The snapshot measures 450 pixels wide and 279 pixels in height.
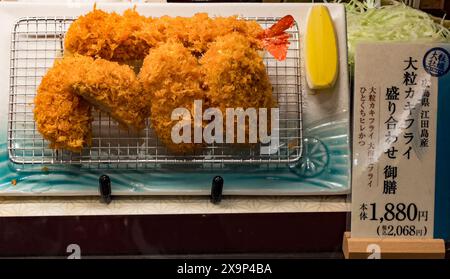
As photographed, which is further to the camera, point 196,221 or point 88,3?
point 88,3

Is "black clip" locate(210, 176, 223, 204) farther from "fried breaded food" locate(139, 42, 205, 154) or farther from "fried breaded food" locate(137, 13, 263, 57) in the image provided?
"fried breaded food" locate(137, 13, 263, 57)

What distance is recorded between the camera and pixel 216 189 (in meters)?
1.68

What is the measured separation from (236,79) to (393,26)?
682 mm

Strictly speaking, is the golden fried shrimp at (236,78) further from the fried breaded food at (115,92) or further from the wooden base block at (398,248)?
the wooden base block at (398,248)

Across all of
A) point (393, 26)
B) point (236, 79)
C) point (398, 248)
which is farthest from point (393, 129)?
point (393, 26)

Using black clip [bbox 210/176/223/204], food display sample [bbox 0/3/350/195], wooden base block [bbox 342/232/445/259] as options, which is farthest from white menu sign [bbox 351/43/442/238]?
black clip [bbox 210/176/223/204]

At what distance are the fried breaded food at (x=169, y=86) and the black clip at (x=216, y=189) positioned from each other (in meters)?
0.13

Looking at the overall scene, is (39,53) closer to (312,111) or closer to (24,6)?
(24,6)

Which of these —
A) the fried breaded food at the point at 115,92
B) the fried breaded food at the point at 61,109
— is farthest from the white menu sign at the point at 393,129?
the fried breaded food at the point at 61,109

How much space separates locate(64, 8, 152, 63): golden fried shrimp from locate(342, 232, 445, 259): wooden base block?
89 cm

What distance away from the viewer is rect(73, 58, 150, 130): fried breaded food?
65.5 inches
